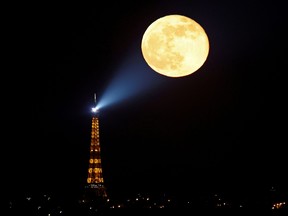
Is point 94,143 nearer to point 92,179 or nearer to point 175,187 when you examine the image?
point 92,179

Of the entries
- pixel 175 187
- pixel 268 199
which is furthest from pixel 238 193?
pixel 175 187

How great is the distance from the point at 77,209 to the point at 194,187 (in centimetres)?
2883

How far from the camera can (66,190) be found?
207 feet

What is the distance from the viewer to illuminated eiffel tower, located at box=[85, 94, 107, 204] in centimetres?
6041

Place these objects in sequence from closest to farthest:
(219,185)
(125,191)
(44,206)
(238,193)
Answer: (44,206)
(238,193)
(219,185)
(125,191)

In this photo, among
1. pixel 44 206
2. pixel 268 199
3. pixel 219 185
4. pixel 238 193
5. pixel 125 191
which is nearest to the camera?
pixel 44 206

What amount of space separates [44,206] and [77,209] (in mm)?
7442

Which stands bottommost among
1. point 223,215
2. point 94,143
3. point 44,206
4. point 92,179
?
point 223,215

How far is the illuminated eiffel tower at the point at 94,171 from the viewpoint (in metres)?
60.4

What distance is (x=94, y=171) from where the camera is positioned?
61.4 meters

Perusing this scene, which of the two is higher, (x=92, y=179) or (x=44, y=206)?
(x=92, y=179)

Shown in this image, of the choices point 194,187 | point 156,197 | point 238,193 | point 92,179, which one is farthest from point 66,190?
point 238,193

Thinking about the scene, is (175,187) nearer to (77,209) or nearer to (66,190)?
(66,190)

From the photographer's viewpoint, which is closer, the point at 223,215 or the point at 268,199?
the point at 223,215
